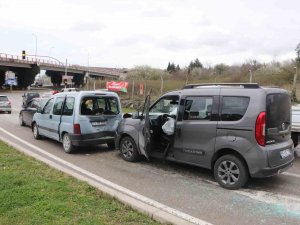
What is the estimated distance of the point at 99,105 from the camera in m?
10.1

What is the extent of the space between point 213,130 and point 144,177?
5.65 ft

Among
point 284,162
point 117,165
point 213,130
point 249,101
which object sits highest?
point 249,101

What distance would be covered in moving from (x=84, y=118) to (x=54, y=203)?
15.5ft

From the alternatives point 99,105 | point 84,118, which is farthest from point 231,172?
point 99,105

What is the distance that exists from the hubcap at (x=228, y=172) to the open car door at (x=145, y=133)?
184cm

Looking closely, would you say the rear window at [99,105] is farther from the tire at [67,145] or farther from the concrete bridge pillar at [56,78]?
the concrete bridge pillar at [56,78]

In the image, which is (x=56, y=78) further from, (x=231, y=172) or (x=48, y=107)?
(x=231, y=172)

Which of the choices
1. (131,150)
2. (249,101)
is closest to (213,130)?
(249,101)

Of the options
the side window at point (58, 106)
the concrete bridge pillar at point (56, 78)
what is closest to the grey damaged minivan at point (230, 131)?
the side window at point (58, 106)

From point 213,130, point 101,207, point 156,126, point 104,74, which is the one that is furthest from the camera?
point 104,74

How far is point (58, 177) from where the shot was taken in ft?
21.9

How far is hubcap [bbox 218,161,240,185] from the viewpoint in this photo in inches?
252

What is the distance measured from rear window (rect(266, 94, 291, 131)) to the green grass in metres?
2.90

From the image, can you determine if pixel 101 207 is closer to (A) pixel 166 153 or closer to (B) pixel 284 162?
(A) pixel 166 153
